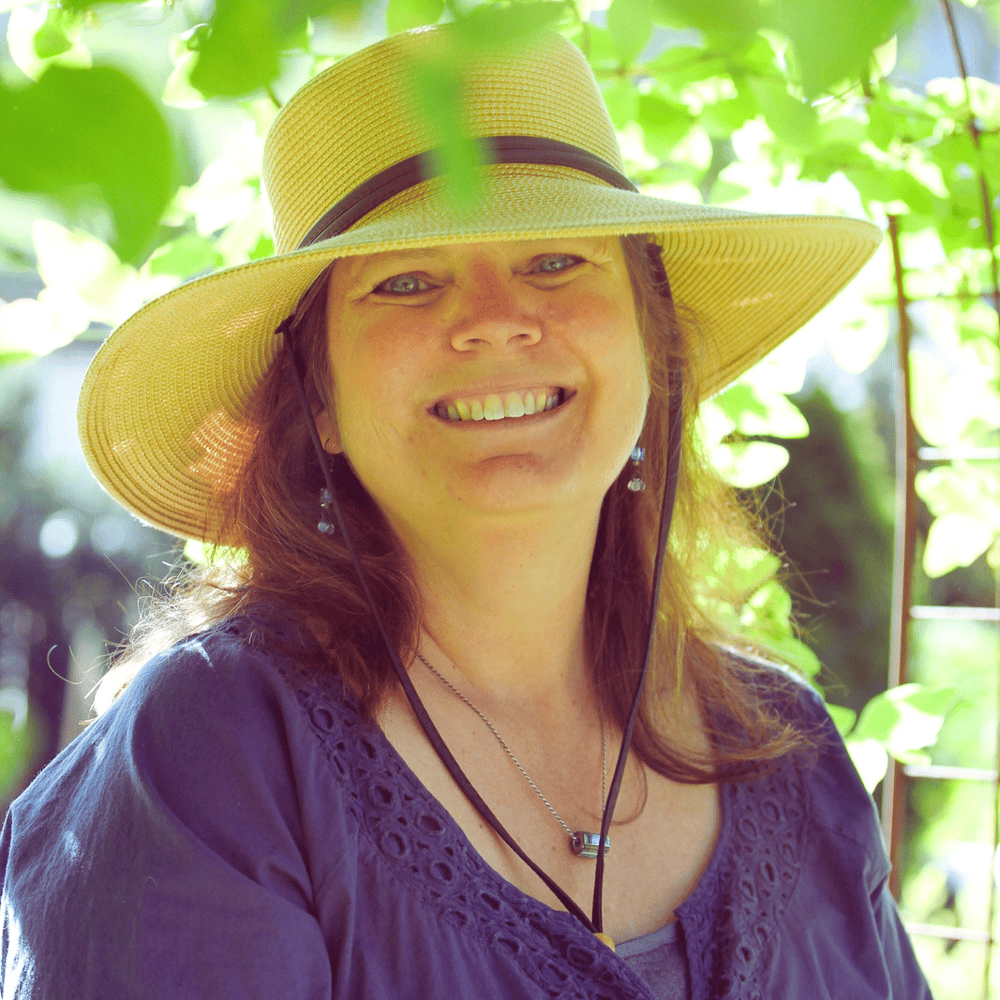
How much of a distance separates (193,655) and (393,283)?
1.84ft

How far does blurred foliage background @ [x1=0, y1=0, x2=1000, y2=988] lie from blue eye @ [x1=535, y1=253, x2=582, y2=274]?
0.93 feet

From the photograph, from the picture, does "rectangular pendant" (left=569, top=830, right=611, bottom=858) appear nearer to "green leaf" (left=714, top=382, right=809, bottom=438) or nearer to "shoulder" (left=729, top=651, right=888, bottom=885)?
"shoulder" (left=729, top=651, right=888, bottom=885)

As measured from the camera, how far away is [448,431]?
4.77 ft

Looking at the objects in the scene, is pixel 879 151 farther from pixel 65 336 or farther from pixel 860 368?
pixel 65 336

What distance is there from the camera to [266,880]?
3.81 ft

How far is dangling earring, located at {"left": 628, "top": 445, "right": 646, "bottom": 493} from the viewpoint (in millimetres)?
1787

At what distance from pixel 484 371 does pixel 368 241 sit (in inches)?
11.2

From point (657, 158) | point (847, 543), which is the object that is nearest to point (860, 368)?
point (657, 158)

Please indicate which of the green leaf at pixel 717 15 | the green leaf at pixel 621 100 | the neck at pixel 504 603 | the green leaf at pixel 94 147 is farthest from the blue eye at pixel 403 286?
the green leaf at pixel 94 147

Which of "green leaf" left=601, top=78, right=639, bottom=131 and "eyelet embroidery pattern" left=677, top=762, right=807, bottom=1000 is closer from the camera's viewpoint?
"eyelet embroidery pattern" left=677, top=762, right=807, bottom=1000

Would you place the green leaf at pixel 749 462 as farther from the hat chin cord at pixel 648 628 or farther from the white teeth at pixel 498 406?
the white teeth at pixel 498 406

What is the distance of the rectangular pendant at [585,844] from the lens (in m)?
1.46

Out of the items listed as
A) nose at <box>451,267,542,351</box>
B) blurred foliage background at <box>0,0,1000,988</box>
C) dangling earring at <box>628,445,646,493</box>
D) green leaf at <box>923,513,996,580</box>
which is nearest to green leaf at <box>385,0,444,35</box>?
blurred foliage background at <box>0,0,1000,988</box>

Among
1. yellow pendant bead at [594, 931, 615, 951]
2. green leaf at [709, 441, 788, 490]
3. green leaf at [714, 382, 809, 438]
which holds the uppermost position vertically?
green leaf at [714, 382, 809, 438]
